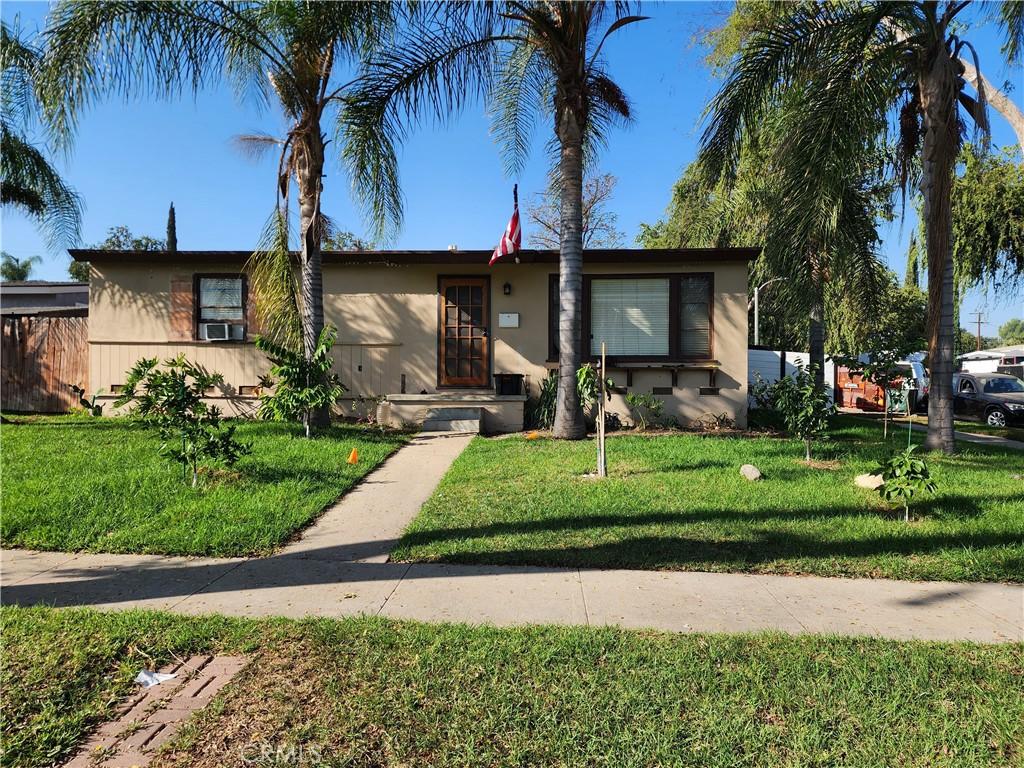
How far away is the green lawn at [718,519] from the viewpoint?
4.53 meters

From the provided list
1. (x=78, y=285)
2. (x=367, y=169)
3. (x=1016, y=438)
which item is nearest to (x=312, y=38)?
(x=367, y=169)

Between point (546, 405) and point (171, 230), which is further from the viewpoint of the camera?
point (171, 230)

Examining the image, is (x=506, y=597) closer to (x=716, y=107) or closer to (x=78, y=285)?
(x=716, y=107)

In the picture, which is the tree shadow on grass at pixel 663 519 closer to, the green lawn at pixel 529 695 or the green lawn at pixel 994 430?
the green lawn at pixel 529 695

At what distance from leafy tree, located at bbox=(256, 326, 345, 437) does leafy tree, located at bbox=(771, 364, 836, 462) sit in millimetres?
6815

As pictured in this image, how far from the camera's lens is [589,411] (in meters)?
11.4

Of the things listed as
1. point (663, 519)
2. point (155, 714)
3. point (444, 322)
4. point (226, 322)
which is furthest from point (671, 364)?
point (155, 714)

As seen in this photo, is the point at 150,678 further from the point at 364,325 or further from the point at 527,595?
the point at 364,325

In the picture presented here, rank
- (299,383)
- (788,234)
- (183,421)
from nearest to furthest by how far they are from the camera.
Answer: (183,421) < (788,234) < (299,383)

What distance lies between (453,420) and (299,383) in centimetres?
305

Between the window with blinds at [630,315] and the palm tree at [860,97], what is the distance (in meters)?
3.78

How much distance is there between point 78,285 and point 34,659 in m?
24.1

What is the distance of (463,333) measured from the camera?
40.4ft

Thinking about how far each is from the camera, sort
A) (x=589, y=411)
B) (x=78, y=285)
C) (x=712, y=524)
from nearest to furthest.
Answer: (x=712, y=524), (x=589, y=411), (x=78, y=285)
